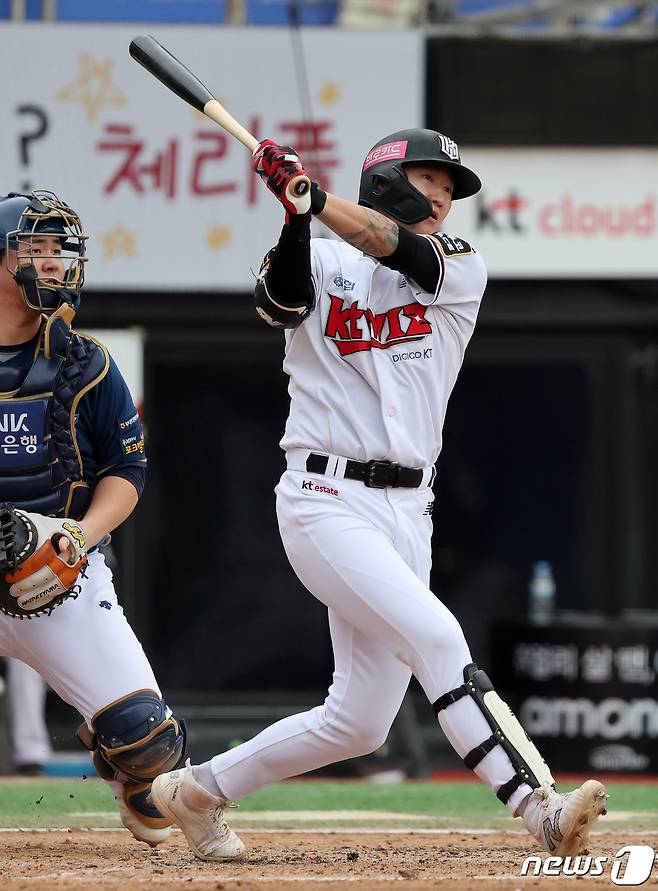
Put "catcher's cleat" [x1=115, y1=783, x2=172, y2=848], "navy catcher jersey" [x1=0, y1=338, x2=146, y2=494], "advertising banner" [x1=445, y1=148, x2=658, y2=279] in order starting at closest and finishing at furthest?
"navy catcher jersey" [x1=0, y1=338, x2=146, y2=494] → "catcher's cleat" [x1=115, y1=783, x2=172, y2=848] → "advertising banner" [x1=445, y1=148, x2=658, y2=279]

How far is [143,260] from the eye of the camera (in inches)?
428

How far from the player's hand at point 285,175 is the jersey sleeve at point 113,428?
948 mm

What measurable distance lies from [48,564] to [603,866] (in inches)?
68.7

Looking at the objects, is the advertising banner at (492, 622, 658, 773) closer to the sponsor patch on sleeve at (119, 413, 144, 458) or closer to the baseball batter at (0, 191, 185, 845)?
the baseball batter at (0, 191, 185, 845)

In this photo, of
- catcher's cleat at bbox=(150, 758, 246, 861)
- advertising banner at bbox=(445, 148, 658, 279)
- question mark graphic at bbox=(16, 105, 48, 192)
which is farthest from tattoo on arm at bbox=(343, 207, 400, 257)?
question mark graphic at bbox=(16, 105, 48, 192)

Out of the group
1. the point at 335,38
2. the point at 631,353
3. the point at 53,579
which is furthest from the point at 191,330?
the point at 53,579

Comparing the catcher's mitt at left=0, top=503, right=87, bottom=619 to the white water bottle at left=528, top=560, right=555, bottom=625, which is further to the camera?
the white water bottle at left=528, top=560, right=555, bottom=625

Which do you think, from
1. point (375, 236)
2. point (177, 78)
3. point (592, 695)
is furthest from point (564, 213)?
point (375, 236)

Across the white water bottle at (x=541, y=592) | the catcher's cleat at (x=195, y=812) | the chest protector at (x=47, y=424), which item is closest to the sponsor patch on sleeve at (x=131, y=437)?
the chest protector at (x=47, y=424)

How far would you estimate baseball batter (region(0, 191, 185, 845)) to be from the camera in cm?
494

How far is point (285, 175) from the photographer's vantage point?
4.40 meters

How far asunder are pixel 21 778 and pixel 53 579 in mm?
4274

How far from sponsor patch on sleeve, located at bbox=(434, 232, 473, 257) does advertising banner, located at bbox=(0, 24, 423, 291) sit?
6.14 m

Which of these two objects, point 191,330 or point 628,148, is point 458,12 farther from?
point 191,330
